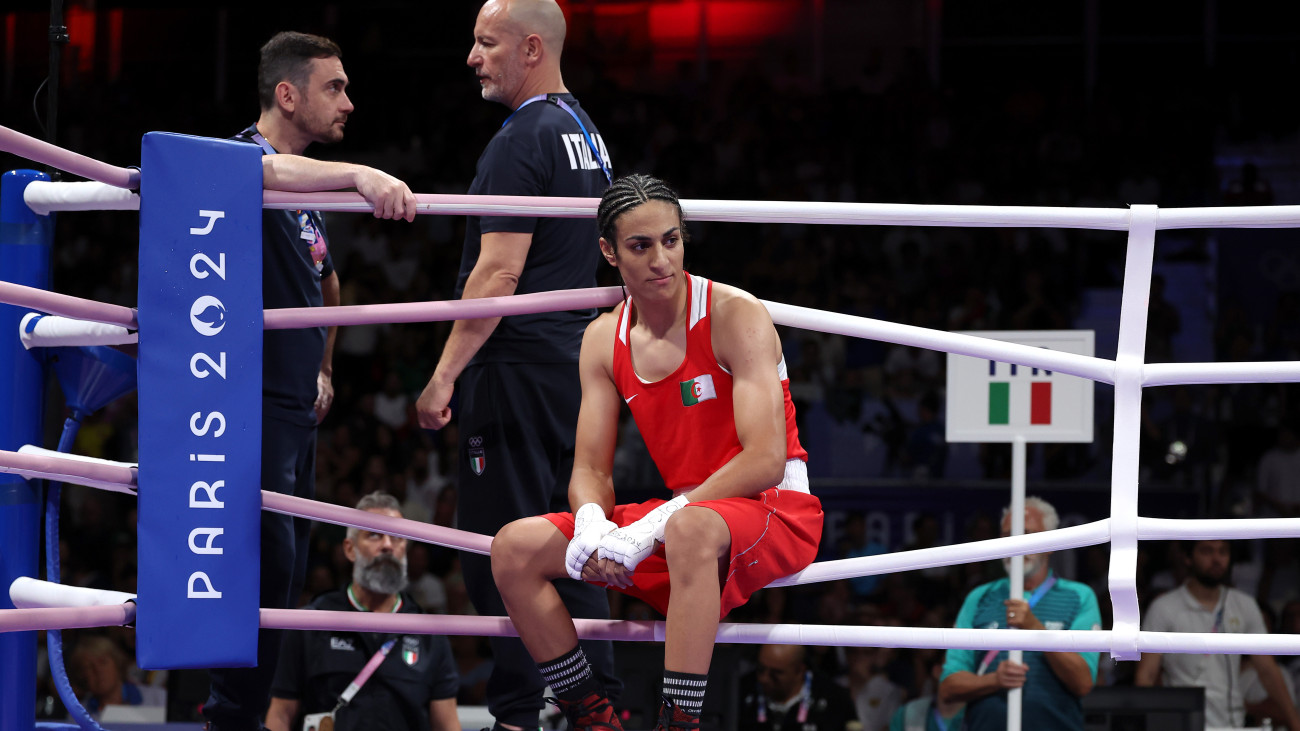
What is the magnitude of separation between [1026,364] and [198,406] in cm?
155

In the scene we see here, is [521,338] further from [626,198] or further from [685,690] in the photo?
[685,690]

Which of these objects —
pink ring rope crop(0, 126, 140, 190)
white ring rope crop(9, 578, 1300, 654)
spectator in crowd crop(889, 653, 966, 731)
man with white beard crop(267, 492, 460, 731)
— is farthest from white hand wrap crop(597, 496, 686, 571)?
spectator in crowd crop(889, 653, 966, 731)

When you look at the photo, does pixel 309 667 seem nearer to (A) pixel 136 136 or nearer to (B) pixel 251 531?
(B) pixel 251 531

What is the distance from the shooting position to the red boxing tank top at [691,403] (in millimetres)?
2604

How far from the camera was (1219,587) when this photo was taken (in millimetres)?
6145

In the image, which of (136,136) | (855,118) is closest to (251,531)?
(855,118)

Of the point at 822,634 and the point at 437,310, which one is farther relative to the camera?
the point at 437,310

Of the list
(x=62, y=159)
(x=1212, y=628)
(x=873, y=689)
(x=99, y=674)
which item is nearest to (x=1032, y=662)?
(x=1212, y=628)

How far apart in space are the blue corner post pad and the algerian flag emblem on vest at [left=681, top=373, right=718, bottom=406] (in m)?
0.83

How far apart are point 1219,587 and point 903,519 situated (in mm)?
1849

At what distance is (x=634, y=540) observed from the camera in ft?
7.83

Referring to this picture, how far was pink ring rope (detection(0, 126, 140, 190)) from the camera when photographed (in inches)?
84.7

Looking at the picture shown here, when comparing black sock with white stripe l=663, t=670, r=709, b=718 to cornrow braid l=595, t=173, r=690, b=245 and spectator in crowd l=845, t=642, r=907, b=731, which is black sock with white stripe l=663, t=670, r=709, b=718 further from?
spectator in crowd l=845, t=642, r=907, b=731

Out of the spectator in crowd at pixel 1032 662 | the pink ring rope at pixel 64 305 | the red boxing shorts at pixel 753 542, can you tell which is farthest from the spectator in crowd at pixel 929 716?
the pink ring rope at pixel 64 305
